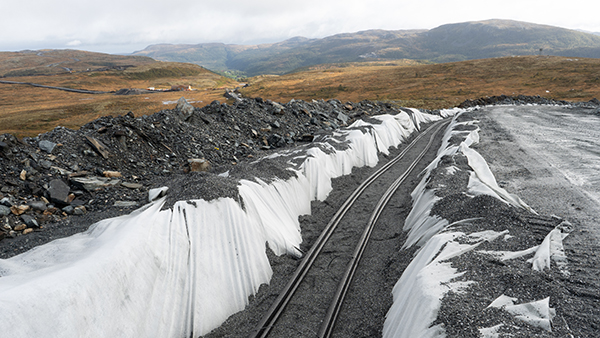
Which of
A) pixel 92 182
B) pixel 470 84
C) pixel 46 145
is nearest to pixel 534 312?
pixel 92 182

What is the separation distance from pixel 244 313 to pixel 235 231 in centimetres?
217

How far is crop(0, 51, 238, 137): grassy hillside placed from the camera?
116 ft

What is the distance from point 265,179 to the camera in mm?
10797

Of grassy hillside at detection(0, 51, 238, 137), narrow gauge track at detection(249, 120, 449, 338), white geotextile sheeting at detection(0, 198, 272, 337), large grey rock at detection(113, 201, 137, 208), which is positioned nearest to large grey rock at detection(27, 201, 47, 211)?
large grey rock at detection(113, 201, 137, 208)

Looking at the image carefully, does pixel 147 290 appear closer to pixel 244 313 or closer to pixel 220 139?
pixel 244 313

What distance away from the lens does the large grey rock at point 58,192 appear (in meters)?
9.65

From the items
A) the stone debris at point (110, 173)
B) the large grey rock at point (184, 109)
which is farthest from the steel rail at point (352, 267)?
the large grey rock at point (184, 109)

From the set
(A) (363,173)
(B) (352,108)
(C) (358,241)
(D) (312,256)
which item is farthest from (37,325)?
(B) (352,108)

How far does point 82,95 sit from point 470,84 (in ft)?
327

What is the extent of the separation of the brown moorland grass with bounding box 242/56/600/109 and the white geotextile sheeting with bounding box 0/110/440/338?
46.3m

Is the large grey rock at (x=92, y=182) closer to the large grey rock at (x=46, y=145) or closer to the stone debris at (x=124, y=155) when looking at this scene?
the stone debris at (x=124, y=155)

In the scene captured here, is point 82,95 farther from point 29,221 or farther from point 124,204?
point 29,221

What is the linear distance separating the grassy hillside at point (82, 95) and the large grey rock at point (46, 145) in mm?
22657

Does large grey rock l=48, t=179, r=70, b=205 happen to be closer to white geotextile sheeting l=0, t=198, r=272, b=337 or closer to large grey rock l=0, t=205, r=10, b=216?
large grey rock l=0, t=205, r=10, b=216
